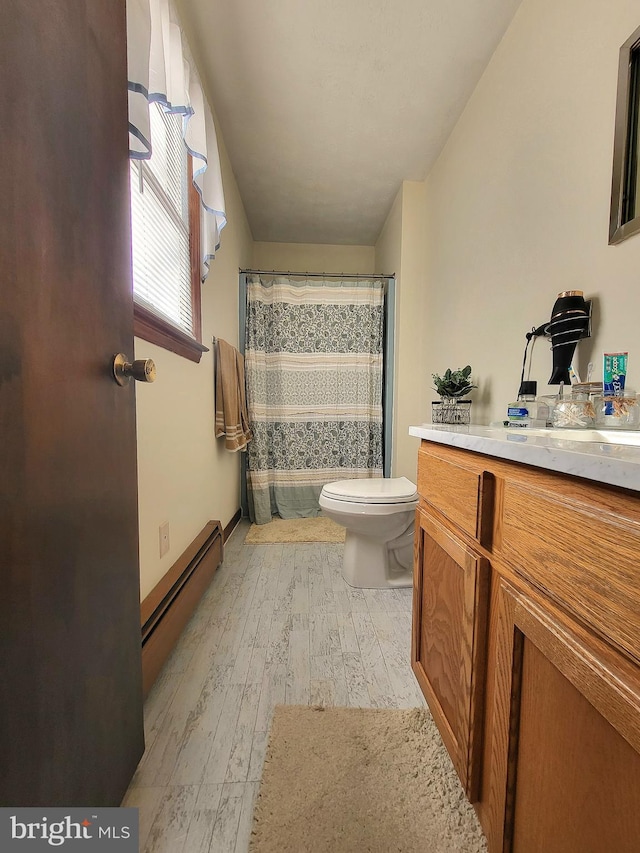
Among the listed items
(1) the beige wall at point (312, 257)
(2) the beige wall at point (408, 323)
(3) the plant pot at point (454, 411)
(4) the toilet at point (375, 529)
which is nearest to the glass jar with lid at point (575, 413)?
(3) the plant pot at point (454, 411)

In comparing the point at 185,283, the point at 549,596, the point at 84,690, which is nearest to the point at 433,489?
the point at 549,596

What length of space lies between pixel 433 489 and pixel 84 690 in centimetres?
79

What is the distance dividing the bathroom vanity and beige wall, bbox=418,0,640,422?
1.67 ft

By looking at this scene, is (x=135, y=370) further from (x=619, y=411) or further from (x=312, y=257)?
(x=312, y=257)

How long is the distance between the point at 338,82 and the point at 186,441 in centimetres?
182

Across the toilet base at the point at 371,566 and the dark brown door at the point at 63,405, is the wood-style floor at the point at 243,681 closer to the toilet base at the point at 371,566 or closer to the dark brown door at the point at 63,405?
the toilet base at the point at 371,566

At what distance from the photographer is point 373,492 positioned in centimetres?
174

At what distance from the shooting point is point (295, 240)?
11.2ft

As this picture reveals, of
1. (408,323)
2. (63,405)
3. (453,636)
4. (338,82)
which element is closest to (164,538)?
(63,405)

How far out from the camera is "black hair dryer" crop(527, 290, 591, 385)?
100 centimetres

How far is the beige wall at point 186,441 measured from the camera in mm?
1156

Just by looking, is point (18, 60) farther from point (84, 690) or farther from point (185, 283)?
point (185, 283)

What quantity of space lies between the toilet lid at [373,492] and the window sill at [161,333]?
91 centimetres

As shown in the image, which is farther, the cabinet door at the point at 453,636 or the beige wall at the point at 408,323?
the beige wall at the point at 408,323
